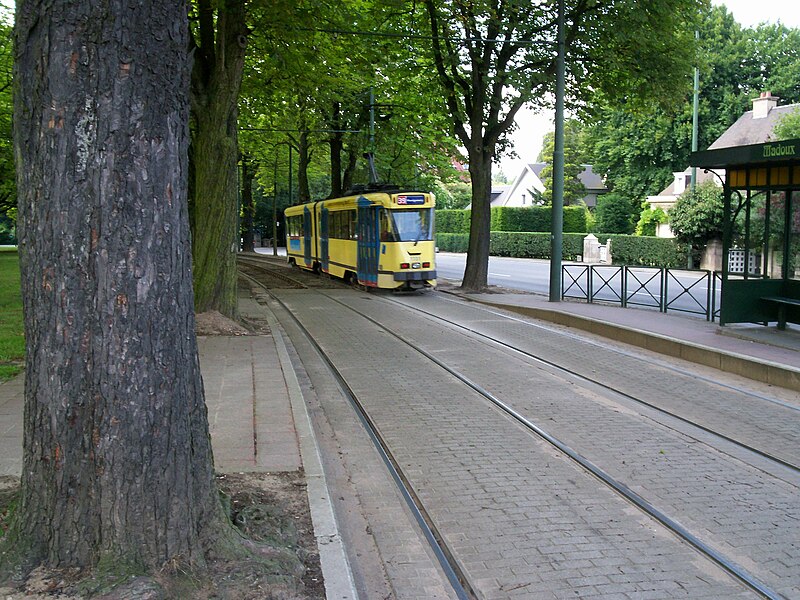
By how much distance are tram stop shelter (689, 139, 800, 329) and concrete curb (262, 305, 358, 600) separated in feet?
29.3

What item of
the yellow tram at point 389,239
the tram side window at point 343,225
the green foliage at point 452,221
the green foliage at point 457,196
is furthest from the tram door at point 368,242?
the green foliage at point 457,196

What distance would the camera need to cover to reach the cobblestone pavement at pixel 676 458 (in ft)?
17.0

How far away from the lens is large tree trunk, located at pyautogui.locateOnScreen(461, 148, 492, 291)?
75.7 feet

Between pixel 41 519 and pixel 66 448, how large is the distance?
0.40 meters

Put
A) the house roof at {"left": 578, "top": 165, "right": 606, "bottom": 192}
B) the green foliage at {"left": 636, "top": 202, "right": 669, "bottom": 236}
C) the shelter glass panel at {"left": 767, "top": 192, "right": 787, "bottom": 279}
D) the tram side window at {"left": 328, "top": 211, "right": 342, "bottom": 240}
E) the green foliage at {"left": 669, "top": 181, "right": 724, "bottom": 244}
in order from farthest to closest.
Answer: the house roof at {"left": 578, "top": 165, "right": 606, "bottom": 192}, the green foliage at {"left": 636, "top": 202, "right": 669, "bottom": 236}, the green foliage at {"left": 669, "top": 181, "right": 724, "bottom": 244}, the tram side window at {"left": 328, "top": 211, "right": 342, "bottom": 240}, the shelter glass panel at {"left": 767, "top": 192, "right": 787, "bottom": 279}

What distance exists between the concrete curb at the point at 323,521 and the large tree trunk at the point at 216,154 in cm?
643

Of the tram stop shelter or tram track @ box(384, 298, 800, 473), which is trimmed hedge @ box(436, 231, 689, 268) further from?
tram track @ box(384, 298, 800, 473)

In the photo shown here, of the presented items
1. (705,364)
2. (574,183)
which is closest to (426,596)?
(705,364)

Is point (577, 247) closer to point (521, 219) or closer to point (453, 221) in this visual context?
point (521, 219)

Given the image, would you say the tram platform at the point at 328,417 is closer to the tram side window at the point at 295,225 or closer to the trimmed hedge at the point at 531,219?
the tram side window at the point at 295,225

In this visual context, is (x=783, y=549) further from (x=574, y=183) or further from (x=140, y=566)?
(x=574, y=183)

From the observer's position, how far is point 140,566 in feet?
12.5

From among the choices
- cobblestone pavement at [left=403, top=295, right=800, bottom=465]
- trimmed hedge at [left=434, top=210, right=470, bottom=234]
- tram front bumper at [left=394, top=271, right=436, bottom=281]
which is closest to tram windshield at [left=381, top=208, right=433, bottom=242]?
tram front bumper at [left=394, top=271, right=436, bottom=281]

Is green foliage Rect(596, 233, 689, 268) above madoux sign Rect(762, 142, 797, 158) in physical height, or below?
below
